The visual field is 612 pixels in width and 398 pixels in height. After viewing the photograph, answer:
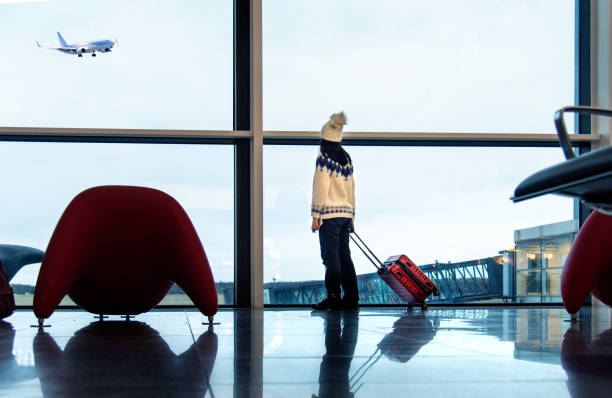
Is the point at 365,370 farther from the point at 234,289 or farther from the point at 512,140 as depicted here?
the point at 512,140

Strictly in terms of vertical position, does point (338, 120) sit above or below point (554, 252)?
above

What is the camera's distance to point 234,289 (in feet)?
19.5

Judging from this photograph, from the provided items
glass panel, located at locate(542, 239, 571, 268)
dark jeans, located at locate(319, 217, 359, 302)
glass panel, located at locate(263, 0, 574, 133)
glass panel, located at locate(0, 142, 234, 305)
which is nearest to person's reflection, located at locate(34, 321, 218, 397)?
dark jeans, located at locate(319, 217, 359, 302)

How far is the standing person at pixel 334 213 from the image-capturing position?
490 cm

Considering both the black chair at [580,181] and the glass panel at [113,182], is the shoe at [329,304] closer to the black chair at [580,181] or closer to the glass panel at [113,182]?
the glass panel at [113,182]

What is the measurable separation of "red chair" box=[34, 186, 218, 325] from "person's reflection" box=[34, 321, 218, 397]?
0.55 m

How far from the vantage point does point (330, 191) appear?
16.5ft

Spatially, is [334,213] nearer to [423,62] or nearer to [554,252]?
[423,62]

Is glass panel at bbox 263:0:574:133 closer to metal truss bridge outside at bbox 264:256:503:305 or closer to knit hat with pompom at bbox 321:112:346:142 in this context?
knit hat with pompom at bbox 321:112:346:142

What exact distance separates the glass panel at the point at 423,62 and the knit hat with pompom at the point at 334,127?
1138 millimetres

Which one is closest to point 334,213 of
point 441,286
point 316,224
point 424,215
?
point 316,224

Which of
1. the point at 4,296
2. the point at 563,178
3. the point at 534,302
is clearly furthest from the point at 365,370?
the point at 534,302

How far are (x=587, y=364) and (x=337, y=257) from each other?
336 cm

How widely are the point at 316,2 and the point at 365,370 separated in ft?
18.1
